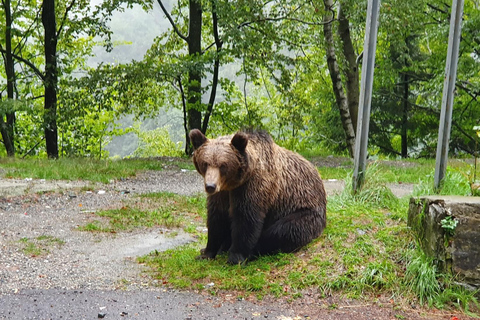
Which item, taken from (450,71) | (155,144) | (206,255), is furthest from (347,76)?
(155,144)

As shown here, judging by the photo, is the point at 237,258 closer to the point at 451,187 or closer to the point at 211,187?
the point at 211,187

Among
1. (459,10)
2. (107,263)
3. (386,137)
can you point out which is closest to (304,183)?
(107,263)

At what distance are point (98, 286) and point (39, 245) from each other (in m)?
1.83

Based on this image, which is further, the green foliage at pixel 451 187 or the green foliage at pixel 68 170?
the green foliage at pixel 68 170

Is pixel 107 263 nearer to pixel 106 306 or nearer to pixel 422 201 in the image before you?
pixel 106 306

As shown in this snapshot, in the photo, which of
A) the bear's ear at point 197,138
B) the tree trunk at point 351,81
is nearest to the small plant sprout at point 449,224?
the bear's ear at point 197,138

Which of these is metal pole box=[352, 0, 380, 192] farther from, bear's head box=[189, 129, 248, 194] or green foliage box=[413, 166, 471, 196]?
bear's head box=[189, 129, 248, 194]

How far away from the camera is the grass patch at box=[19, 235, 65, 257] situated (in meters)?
6.18

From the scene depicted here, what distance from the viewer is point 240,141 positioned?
5.06 meters

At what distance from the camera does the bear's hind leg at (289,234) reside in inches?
222

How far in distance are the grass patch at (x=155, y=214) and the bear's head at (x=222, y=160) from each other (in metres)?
2.60

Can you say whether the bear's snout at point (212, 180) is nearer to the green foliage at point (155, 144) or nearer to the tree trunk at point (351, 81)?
the tree trunk at point (351, 81)

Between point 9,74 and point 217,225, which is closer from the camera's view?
point 217,225

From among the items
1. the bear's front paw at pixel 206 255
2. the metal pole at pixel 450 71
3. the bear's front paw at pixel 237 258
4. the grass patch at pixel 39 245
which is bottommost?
the grass patch at pixel 39 245
